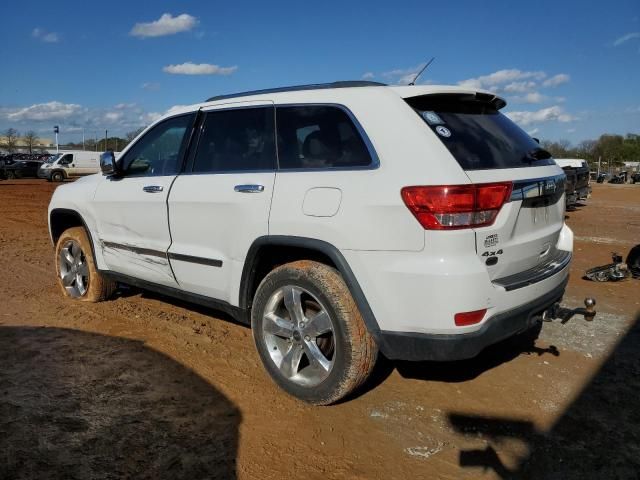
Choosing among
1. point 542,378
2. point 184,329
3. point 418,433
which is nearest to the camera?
point 418,433

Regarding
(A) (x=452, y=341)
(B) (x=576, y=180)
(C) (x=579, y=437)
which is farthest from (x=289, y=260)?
(B) (x=576, y=180)

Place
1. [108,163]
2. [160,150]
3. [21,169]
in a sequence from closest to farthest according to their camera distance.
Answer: [160,150], [108,163], [21,169]

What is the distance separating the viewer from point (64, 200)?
5.26 meters

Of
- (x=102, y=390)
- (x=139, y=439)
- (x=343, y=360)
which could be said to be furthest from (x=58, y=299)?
(x=343, y=360)

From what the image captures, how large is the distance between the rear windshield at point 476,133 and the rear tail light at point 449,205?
0.63 ft

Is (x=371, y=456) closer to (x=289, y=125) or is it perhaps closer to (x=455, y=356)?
(x=455, y=356)

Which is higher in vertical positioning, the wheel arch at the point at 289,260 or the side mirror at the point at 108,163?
the side mirror at the point at 108,163

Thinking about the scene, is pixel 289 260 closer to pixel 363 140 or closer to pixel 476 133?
pixel 363 140

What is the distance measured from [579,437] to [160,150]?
11.9ft

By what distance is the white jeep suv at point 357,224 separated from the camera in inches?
108

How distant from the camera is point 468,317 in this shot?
8.96 feet

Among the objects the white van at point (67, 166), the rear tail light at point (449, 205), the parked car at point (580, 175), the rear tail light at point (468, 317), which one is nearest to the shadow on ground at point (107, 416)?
the rear tail light at point (468, 317)

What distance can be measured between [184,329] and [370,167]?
254 cm

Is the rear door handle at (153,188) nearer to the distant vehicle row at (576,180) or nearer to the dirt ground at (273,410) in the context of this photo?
the dirt ground at (273,410)
